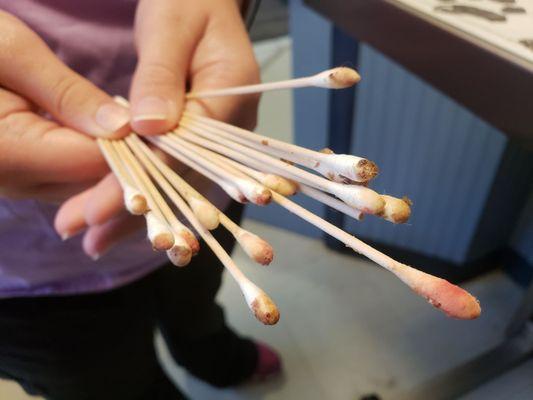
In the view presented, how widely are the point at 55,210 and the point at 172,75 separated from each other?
0.16m

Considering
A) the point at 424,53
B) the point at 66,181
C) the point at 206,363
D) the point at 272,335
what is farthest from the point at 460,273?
the point at 66,181

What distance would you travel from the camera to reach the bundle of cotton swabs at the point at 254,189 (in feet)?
0.61

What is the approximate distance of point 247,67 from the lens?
0.35 metres

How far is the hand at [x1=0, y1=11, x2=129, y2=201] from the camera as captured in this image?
31 centimetres

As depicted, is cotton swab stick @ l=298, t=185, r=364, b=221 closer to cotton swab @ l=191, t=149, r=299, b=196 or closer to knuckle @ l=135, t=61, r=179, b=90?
cotton swab @ l=191, t=149, r=299, b=196

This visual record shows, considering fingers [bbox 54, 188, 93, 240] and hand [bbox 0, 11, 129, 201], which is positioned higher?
hand [bbox 0, 11, 129, 201]

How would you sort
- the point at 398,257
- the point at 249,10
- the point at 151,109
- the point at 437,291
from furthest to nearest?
the point at 398,257
the point at 249,10
the point at 151,109
the point at 437,291

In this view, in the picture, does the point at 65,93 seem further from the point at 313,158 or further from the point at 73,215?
the point at 313,158

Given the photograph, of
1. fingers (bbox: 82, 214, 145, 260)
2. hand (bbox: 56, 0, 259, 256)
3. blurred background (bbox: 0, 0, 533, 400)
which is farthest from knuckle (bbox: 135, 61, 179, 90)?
blurred background (bbox: 0, 0, 533, 400)

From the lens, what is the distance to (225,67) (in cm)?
35

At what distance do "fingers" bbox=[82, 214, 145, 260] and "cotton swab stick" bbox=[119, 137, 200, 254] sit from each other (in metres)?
0.07

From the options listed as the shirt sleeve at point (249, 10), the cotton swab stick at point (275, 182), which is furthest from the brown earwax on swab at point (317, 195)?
the shirt sleeve at point (249, 10)

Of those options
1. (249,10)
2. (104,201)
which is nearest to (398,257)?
(249,10)

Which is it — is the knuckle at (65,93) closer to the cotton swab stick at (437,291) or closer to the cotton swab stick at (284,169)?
the cotton swab stick at (284,169)
